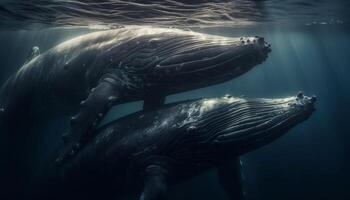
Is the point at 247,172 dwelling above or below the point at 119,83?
below

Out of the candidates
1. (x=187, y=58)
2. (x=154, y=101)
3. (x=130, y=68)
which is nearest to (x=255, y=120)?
(x=187, y=58)

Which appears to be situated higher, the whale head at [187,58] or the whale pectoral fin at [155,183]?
the whale head at [187,58]

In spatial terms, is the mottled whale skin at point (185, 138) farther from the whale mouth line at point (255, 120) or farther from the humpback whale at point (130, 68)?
the humpback whale at point (130, 68)

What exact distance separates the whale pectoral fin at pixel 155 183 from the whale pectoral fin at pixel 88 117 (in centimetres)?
172

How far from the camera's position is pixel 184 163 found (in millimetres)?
8258

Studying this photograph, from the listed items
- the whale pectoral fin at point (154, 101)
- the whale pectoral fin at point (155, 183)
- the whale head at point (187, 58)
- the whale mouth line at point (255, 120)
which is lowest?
the whale pectoral fin at point (155, 183)

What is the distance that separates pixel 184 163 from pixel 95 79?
3.34m

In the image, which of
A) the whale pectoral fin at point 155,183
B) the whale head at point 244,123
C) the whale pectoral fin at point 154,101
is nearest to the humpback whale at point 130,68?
the whale pectoral fin at point 154,101

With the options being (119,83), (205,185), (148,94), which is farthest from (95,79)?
(205,185)

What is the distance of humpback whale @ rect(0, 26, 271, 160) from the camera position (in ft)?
26.8

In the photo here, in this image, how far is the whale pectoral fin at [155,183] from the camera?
744 centimetres

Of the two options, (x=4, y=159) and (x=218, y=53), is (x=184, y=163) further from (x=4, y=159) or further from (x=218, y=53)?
(x=4, y=159)

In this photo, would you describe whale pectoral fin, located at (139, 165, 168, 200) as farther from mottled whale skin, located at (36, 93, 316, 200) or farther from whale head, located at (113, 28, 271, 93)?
whale head, located at (113, 28, 271, 93)

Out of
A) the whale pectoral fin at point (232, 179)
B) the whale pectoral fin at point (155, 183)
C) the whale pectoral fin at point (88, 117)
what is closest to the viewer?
the whale pectoral fin at point (155, 183)
